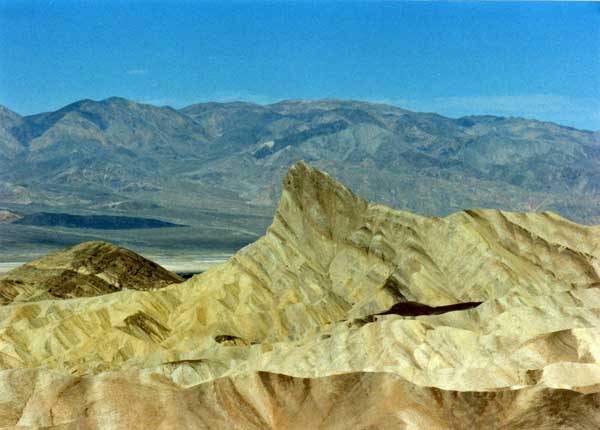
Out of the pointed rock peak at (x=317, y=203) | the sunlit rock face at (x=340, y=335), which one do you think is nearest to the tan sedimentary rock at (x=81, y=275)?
the sunlit rock face at (x=340, y=335)

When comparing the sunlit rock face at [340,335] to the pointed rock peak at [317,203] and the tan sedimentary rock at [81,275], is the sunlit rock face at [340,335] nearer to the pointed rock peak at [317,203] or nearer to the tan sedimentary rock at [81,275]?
the pointed rock peak at [317,203]

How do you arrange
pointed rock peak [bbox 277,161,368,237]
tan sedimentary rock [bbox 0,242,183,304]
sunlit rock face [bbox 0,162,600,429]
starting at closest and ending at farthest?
sunlit rock face [bbox 0,162,600,429] → pointed rock peak [bbox 277,161,368,237] → tan sedimentary rock [bbox 0,242,183,304]

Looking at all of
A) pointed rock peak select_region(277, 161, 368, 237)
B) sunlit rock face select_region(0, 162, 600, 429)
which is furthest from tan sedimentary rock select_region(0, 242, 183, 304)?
pointed rock peak select_region(277, 161, 368, 237)

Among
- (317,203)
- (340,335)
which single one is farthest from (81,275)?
(340,335)

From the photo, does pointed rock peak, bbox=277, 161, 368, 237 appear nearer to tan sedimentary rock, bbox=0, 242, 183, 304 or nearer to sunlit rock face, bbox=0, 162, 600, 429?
sunlit rock face, bbox=0, 162, 600, 429

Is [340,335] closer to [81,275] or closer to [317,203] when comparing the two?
[317,203]

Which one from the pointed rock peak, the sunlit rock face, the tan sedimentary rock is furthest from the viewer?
the tan sedimentary rock
